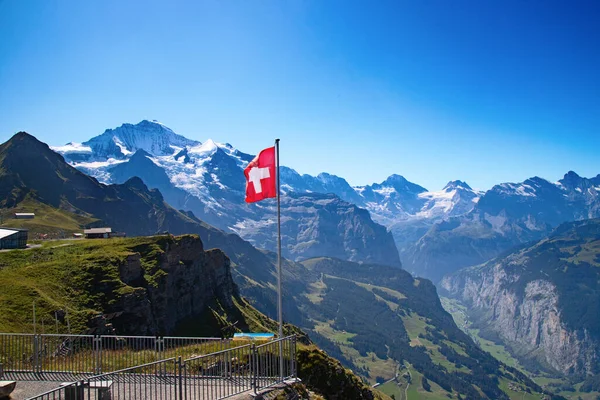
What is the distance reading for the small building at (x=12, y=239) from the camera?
352 ft

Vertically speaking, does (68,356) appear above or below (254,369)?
below

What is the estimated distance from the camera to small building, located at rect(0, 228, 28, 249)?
107188 millimetres

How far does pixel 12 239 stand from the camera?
109312 millimetres

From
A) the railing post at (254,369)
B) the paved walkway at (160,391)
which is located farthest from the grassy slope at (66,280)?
the railing post at (254,369)

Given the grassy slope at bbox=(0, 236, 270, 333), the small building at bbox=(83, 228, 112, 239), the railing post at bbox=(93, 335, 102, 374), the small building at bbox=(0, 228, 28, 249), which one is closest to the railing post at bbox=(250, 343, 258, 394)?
the railing post at bbox=(93, 335, 102, 374)

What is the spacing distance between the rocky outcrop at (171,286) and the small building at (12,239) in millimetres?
27632

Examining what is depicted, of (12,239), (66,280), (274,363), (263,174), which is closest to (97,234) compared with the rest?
(12,239)

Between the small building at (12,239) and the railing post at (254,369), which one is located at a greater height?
the small building at (12,239)

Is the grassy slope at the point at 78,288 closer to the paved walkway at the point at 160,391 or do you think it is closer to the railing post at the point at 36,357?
the paved walkway at the point at 160,391

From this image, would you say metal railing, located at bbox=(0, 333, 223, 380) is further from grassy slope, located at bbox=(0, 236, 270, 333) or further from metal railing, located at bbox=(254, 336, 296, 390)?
grassy slope, located at bbox=(0, 236, 270, 333)

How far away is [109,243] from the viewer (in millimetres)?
112500

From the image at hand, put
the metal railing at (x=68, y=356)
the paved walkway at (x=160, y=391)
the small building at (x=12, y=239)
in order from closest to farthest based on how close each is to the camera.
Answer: the paved walkway at (x=160, y=391)
the metal railing at (x=68, y=356)
the small building at (x=12, y=239)

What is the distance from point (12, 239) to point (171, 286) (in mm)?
36869

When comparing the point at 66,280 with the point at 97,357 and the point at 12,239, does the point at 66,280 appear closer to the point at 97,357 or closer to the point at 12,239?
the point at 12,239
